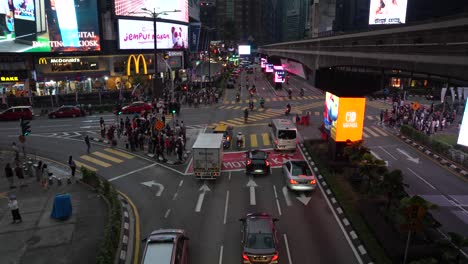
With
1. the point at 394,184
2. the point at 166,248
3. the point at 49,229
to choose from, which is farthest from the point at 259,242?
the point at 49,229

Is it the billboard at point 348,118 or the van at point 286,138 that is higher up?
the billboard at point 348,118

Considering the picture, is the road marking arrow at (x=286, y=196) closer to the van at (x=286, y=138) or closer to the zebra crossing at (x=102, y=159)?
the van at (x=286, y=138)

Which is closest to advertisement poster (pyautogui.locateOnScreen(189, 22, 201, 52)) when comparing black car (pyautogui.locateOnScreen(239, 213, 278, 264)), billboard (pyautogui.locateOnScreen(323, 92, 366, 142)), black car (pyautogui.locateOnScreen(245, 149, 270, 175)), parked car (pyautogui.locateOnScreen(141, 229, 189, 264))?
billboard (pyautogui.locateOnScreen(323, 92, 366, 142))

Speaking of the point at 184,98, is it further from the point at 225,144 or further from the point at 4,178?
the point at 4,178

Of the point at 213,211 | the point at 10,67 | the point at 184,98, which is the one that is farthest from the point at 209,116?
the point at 10,67

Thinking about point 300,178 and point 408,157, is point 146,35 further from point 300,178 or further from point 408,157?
point 300,178

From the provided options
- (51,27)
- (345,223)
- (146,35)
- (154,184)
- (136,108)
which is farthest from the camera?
(146,35)

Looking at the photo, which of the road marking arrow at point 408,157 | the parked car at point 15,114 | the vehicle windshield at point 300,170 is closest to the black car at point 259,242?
the vehicle windshield at point 300,170
